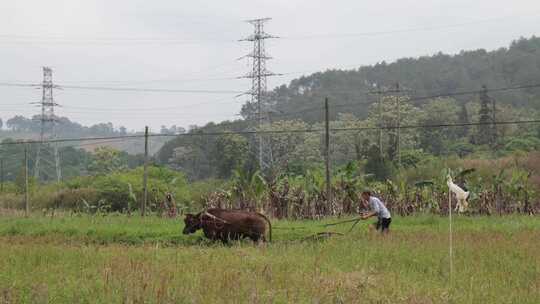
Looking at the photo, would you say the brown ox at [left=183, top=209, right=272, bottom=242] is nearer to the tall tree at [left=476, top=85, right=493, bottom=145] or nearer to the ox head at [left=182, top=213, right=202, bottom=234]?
the ox head at [left=182, top=213, right=202, bottom=234]

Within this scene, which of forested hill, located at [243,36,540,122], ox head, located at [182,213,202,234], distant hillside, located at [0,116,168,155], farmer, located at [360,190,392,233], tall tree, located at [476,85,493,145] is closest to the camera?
farmer, located at [360,190,392,233]

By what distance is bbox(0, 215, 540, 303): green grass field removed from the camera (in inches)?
315

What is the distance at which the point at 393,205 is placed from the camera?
23.0 meters

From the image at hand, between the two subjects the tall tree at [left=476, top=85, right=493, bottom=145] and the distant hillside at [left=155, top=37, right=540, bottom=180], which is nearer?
the distant hillside at [left=155, top=37, right=540, bottom=180]

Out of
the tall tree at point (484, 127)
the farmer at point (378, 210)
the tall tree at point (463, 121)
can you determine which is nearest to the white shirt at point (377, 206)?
the farmer at point (378, 210)

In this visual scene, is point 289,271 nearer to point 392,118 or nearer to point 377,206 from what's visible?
point 377,206

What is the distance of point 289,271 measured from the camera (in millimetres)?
9883

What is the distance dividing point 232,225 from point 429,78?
73171 mm

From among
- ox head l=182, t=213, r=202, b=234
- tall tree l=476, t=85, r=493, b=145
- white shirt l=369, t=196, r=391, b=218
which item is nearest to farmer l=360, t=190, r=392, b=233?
white shirt l=369, t=196, r=391, b=218

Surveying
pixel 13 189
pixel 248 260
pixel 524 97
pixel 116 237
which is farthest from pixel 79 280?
pixel 524 97

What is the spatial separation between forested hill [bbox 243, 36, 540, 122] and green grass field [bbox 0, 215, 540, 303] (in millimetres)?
56445

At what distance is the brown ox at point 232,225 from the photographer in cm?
1512

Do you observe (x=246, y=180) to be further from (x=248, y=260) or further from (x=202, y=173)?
(x=202, y=173)

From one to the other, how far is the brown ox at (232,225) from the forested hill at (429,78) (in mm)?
54213
